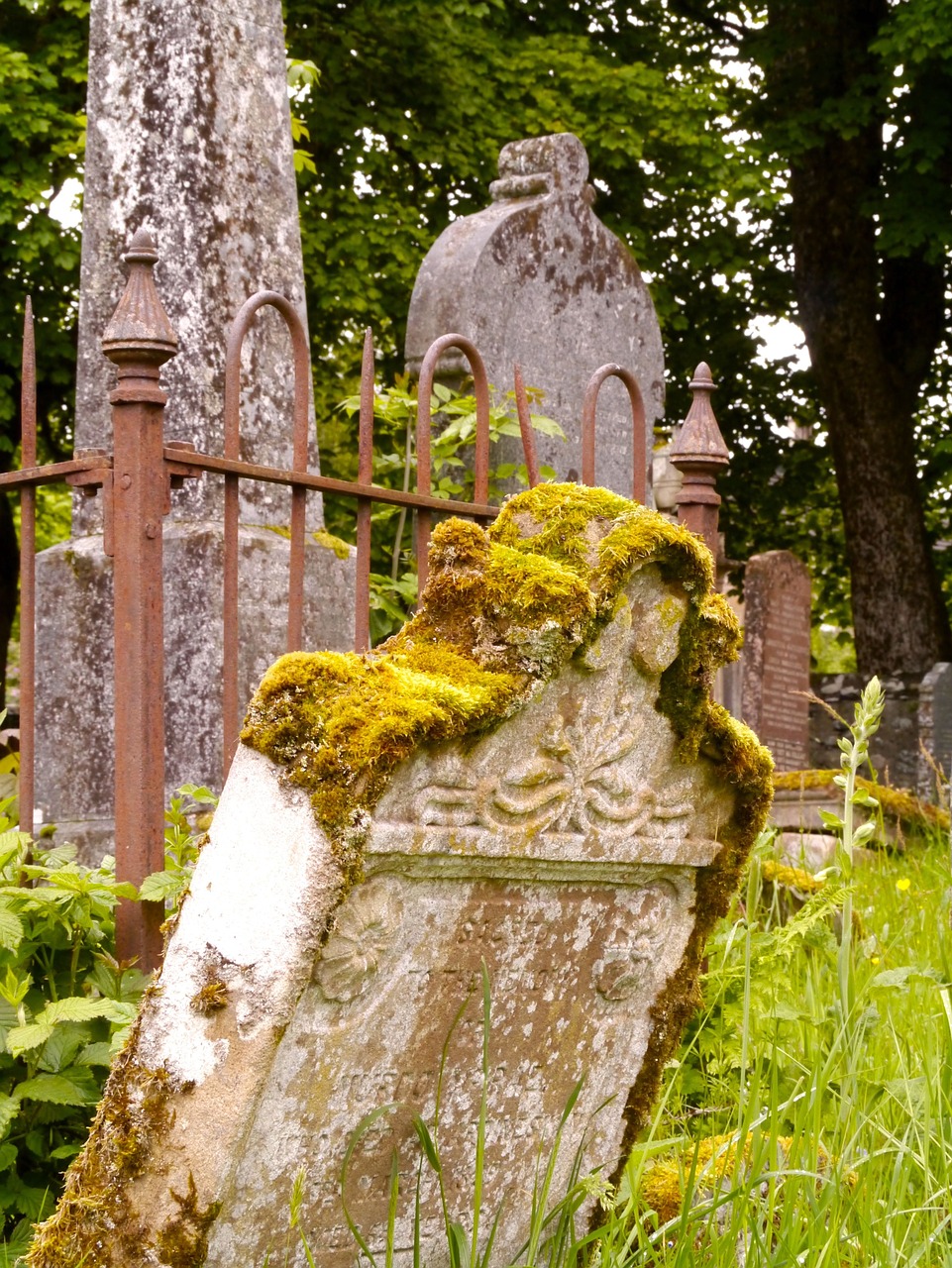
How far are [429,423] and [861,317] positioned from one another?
11007mm

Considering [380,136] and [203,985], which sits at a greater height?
[380,136]

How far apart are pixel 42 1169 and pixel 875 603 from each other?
11.4 m

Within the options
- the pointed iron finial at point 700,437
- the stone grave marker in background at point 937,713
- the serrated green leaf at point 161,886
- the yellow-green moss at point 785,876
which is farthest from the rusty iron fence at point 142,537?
the stone grave marker in background at point 937,713

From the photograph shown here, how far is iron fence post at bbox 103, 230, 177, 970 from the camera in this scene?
2785 mm

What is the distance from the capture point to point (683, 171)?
13.2 m

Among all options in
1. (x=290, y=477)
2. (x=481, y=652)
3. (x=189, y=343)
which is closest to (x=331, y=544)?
(x=189, y=343)

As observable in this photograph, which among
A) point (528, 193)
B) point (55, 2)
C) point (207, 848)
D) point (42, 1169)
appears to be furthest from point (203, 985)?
point (55, 2)

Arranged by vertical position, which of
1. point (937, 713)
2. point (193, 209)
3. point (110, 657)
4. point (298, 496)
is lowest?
point (937, 713)

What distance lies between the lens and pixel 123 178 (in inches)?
183

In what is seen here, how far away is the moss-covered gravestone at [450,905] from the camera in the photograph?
182 centimetres

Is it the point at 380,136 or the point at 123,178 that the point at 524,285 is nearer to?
the point at 123,178

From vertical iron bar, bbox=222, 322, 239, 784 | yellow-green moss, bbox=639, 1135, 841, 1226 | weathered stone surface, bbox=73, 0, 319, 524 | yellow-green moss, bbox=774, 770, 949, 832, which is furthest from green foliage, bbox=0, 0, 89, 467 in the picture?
yellow-green moss, bbox=639, 1135, 841, 1226

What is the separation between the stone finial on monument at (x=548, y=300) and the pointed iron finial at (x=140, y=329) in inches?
119

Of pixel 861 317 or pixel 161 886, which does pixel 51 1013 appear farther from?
pixel 861 317
